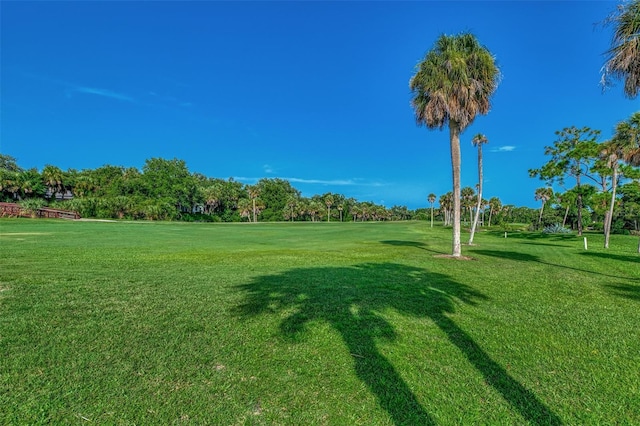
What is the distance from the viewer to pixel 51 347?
3873mm

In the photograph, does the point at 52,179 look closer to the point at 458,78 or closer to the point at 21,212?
the point at 21,212

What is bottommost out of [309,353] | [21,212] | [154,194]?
[309,353]

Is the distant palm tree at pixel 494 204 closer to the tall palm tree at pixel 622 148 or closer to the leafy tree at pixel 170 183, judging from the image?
the tall palm tree at pixel 622 148

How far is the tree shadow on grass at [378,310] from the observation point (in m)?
Answer: 3.12

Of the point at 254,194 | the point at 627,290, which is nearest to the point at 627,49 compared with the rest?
the point at 627,290

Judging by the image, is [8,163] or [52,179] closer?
[52,179]

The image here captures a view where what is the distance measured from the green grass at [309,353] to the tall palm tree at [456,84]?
9.29 m

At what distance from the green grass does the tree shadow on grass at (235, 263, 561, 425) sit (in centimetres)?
3

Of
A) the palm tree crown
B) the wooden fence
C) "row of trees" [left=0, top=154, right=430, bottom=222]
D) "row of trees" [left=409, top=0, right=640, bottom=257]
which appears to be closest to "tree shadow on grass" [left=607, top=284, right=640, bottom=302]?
"row of trees" [left=409, top=0, right=640, bottom=257]

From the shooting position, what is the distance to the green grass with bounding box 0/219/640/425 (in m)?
2.92

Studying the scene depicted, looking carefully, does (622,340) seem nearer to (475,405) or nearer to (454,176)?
(475,405)

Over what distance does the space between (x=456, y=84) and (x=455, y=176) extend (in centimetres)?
418

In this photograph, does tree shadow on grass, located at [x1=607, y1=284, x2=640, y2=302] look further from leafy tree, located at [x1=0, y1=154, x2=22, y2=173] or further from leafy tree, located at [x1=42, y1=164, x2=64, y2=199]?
leafy tree, located at [x1=0, y1=154, x2=22, y2=173]

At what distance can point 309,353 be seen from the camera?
4.05 m
